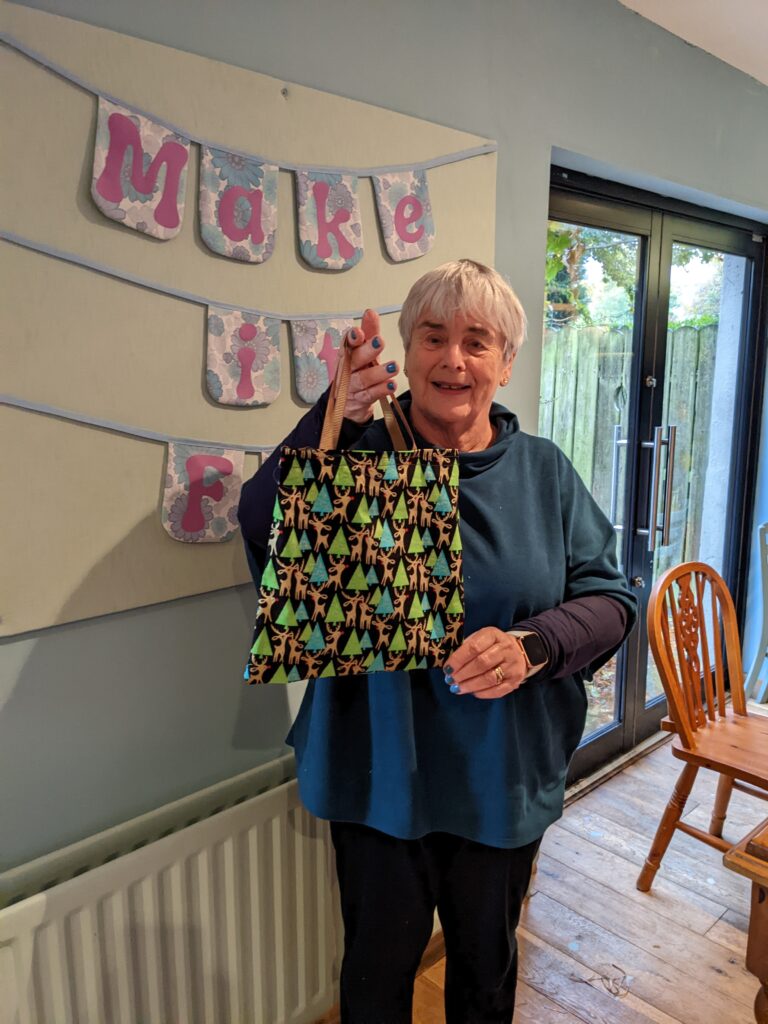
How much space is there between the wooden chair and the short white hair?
109 centimetres

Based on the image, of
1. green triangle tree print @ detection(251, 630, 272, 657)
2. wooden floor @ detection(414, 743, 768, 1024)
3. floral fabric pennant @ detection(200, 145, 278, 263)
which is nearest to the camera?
green triangle tree print @ detection(251, 630, 272, 657)

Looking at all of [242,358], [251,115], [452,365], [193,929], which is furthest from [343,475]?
[193,929]

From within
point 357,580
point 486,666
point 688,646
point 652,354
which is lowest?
point 688,646

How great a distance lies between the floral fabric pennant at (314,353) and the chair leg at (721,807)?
70.1 inches

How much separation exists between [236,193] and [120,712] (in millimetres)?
877

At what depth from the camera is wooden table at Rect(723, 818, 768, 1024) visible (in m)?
1.16

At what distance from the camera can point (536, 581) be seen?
43.6 inches

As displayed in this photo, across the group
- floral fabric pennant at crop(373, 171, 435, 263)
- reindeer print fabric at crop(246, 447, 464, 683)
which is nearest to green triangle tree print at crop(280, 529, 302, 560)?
reindeer print fabric at crop(246, 447, 464, 683)

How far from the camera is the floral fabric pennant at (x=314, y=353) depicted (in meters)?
1.36

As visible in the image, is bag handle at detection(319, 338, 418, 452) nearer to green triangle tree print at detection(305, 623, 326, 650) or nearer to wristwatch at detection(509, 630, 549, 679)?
green triangle tree print at detection(305, 623, 326, 650)

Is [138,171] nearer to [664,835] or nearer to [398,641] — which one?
[398,641]

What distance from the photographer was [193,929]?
1252mm

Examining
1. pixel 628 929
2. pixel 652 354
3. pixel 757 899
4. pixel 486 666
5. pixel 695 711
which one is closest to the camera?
pixel 486 666

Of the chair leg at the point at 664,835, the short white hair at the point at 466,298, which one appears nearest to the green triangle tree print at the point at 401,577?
the short white hair at the point at 466,298
